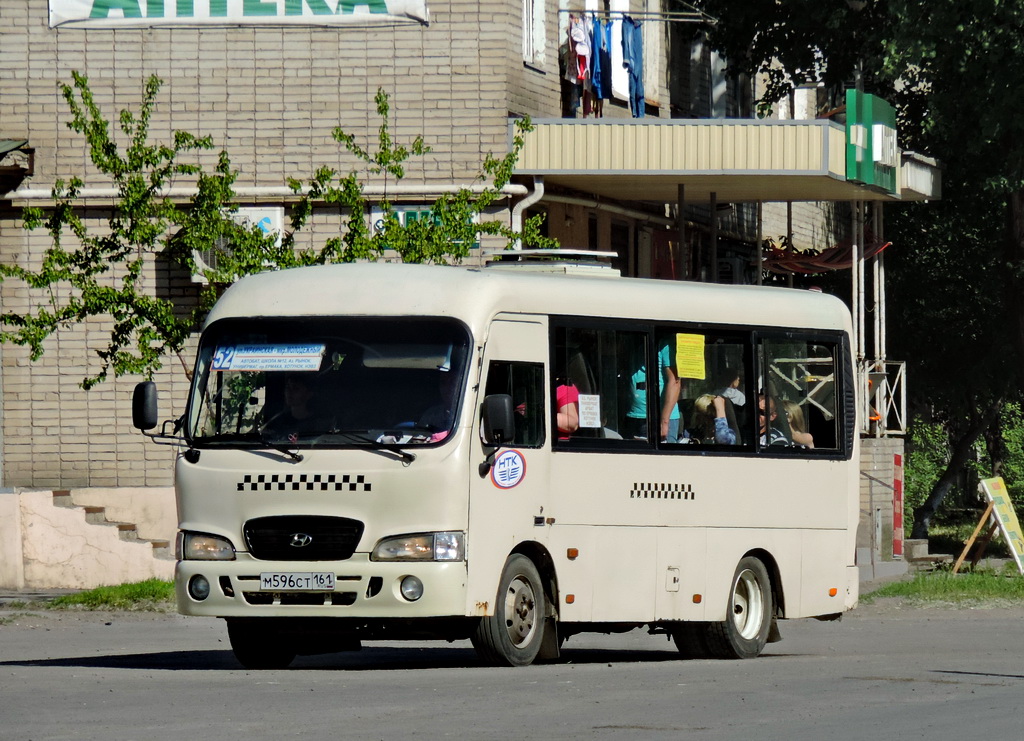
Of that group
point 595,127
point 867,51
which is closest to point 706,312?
point 595,127

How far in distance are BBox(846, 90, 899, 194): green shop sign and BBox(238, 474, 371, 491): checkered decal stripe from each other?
13.9 m

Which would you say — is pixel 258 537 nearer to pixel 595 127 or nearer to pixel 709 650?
pixel 709 650

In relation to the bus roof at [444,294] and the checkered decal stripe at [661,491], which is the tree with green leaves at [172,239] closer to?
the bus roof at [444,294]

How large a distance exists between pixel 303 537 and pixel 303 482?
33 centimetres

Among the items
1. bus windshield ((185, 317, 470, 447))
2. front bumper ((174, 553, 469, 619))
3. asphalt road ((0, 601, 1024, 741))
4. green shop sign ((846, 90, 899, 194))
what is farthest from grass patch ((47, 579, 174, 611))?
green shop sign ((846, 90, 899, 194))

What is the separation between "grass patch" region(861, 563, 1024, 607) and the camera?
21703 mm

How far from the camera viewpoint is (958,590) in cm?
2241

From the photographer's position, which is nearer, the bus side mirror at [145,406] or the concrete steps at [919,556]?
the bus side mirror at [145,406]

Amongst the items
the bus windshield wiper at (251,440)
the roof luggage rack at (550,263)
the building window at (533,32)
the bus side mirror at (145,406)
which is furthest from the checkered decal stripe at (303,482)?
the building window at (533,32)

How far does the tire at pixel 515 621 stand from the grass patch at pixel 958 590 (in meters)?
8.60

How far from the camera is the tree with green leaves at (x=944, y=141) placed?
27.6m

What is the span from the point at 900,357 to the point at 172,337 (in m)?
18.9

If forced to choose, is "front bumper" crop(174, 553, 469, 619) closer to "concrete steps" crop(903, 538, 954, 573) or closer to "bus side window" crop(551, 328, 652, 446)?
"bus side window" crop(551, 328, 652, 446)

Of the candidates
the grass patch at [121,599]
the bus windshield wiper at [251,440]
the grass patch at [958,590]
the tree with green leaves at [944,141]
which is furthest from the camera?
the tree with green leaves at [944,141]
